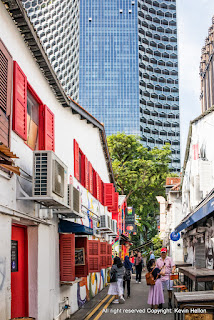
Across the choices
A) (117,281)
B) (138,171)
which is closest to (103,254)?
(117,281)

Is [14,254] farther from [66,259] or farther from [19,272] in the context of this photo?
[66,259]

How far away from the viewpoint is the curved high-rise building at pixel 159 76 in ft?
446

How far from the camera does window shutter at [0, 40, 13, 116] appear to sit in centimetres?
698

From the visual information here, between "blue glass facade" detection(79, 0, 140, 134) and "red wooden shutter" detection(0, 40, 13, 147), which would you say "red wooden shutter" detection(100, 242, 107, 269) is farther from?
"blue glass facade" detection(79, 0, 140, 134)

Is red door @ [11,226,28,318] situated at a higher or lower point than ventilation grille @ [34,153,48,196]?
lower

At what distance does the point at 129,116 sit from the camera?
419 ft

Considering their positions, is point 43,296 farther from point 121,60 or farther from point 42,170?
point 121,60

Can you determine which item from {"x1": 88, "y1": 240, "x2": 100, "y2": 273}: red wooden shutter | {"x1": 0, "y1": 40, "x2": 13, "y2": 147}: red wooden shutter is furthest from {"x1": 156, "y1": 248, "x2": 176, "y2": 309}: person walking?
{"x1": 0, "y1": 40, "x2": 13, "y2": 147}: red wooden shutter

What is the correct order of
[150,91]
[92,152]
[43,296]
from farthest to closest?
[150,91] → [92,152] → [43,296]

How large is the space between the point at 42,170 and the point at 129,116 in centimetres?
12062

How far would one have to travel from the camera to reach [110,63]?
441ft

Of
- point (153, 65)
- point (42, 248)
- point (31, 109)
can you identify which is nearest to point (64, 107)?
point (31, 109)

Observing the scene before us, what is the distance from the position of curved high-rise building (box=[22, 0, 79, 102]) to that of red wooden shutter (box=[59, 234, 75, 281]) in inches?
4494

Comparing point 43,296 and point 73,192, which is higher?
point 73,192
